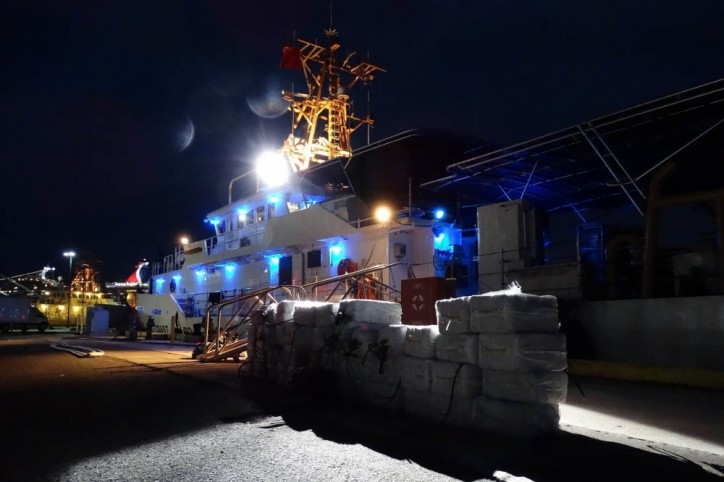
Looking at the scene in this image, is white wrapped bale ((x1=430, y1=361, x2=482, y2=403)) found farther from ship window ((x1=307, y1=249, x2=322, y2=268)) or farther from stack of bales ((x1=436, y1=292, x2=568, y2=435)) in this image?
ship window ((x1=307, y1=249, x2=322, y2=268))

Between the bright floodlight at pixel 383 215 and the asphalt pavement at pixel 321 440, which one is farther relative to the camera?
the bright floodlight at pixel 383 215

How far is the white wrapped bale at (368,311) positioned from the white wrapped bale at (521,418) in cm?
270

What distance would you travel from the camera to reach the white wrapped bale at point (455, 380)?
16.1 feet

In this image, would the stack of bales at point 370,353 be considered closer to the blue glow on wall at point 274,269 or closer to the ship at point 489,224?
the ship at point 489,224

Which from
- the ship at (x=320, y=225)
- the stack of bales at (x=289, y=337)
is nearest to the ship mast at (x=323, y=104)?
the ship at (x=320, y=225)

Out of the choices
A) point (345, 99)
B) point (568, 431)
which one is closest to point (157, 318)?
point (345, 99)

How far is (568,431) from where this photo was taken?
470 centimetres

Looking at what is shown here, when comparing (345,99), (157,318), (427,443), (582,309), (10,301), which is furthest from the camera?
(10,301)

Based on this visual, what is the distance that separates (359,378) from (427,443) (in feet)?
6.70

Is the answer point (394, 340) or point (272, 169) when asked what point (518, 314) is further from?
point (272, 169)

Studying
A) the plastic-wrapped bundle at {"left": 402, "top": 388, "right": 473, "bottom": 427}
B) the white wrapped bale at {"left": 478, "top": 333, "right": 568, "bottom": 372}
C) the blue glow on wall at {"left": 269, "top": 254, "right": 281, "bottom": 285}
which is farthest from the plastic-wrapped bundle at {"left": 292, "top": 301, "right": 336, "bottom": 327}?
the blue glow on wall at {"left": 269, "top": 254, "right": 281, "bottom": 285}

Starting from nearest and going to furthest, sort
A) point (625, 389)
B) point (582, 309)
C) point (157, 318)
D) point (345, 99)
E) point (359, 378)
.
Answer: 1. point (359, 378)
2. point (625, 389)
3. point (582, 309)
4. point (345, 99)
5. point (157, 318)

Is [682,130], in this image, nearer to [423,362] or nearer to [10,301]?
[423,362]

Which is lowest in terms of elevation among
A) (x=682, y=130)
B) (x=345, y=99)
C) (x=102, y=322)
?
(x=102, y=322)
